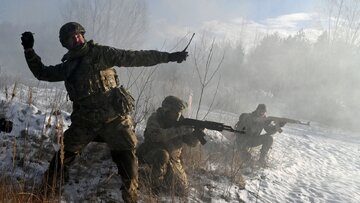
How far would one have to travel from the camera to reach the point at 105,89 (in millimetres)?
3191

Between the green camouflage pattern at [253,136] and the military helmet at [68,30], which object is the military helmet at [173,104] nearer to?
the military helmet at [68,30]

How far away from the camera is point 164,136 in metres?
3.92


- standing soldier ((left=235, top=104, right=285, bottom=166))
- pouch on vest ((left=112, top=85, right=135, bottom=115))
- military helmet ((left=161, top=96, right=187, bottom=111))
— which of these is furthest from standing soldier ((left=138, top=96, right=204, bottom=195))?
standing soldier ((left=235, top=104, right=285, bottom=166))

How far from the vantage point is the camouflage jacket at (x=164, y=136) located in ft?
12.9

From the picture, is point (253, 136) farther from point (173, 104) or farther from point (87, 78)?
point (87, 78)

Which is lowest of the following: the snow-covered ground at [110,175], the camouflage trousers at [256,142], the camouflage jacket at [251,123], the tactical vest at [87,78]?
the snow-covered ground at [110,175]

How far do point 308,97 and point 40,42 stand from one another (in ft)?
113

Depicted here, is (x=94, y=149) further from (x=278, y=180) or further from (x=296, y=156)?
(x=296, y=156)

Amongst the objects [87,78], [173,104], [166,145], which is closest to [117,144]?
[87,78]

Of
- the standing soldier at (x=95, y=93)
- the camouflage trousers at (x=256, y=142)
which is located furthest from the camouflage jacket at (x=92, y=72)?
the camouflage trousers at (x=256, y=142)

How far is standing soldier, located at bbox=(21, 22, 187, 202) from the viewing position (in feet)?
10.2

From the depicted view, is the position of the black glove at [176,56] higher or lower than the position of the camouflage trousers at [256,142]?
higher

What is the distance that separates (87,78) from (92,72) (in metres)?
0.07

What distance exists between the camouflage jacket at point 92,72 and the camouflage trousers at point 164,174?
0.96 m
